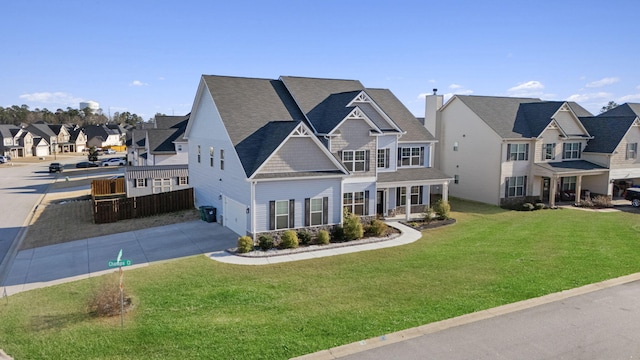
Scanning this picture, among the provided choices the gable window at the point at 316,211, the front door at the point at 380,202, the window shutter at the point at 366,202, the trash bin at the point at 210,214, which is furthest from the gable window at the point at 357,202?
the trash bin at the point at 210,214

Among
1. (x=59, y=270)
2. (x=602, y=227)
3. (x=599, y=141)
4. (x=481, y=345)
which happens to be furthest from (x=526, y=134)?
(x=59, y=270)

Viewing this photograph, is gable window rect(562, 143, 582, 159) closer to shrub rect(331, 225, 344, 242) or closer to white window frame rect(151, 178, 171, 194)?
shrub rect(331, 225, 344, 242)

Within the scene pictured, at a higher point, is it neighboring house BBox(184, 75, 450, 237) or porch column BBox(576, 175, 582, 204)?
neighboring house BBox(184, 75, 450, 237)

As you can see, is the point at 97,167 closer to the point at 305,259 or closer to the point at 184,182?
the point at 184,182

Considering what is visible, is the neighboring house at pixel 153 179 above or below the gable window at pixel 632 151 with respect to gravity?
below

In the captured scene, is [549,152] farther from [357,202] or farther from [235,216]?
[235,216]

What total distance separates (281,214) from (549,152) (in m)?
24.3

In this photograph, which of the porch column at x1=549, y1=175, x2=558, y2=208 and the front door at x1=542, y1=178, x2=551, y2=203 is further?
the front door at x1=542, y1=178, x2=551, y2=203

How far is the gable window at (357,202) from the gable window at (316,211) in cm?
243

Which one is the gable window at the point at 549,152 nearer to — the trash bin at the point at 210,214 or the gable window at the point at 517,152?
A: the gable window at the point at 517,152

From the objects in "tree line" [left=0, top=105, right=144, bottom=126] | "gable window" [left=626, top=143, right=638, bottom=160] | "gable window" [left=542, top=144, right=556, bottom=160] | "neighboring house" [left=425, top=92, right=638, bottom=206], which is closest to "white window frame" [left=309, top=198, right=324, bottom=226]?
"neighboring house" [left=425, top=92, right=638, bottom=206]

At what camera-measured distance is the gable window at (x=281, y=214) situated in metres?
22.1

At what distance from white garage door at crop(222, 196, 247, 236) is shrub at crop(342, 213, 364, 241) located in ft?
16.8

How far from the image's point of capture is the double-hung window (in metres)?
34.4
